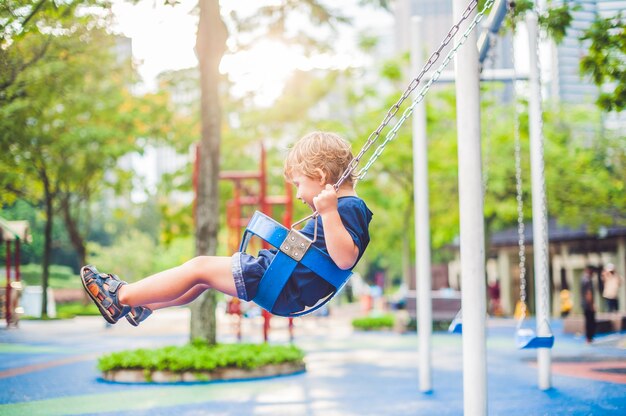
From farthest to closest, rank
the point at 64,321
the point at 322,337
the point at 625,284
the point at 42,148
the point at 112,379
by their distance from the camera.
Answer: the point at 625,284, the point at 64,321, the point at 322,337, the point at 42,148, the point at 112,379

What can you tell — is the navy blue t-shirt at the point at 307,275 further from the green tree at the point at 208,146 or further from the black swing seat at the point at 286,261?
the green tree at the point at 208,146

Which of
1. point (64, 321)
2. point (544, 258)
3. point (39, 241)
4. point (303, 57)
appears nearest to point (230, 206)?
point (303, 57)

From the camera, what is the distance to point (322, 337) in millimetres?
19141

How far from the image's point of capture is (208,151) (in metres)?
10.9

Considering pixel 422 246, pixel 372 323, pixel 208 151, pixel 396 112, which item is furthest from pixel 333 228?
pixel 372 323

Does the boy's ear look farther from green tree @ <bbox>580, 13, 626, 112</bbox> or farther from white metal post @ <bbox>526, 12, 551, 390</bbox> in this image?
green tree @ <bbox>580, 13, 626, 112</bbox>

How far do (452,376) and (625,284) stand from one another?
20384 millimetres

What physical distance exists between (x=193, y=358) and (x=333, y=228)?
6.82m

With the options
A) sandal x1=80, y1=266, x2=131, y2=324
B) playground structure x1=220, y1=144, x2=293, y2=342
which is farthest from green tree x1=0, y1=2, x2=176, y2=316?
sandal x1=80, y1=266, x2=131, y2=324

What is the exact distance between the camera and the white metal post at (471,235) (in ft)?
13.6

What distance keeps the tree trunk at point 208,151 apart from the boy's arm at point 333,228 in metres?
7.18

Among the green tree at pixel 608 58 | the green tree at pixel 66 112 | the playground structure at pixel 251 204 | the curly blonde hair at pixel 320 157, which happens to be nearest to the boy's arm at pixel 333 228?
the curly blonde hair at pixel 320 157

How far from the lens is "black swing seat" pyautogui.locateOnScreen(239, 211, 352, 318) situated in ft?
12.1

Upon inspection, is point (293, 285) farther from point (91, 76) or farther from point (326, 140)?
point (91, 76)
